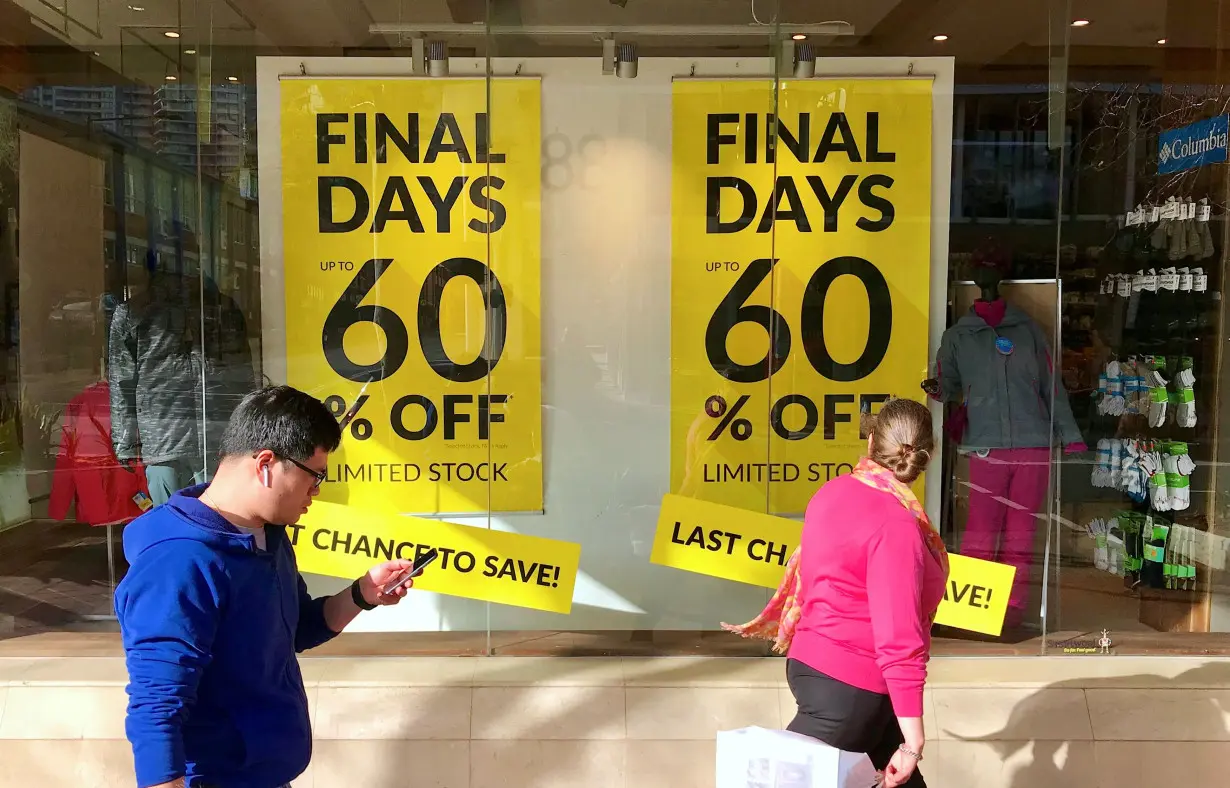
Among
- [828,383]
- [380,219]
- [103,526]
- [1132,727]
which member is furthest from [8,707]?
[1132,727]

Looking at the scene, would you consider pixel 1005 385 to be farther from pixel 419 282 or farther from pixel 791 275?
pixel 419 282

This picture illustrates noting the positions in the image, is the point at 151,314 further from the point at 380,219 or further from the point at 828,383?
the point at 828,383

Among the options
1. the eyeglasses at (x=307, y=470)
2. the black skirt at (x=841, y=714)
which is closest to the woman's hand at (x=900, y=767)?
the black skirt at (x=841, y=714)

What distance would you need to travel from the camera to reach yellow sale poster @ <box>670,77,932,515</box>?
14.4 feet

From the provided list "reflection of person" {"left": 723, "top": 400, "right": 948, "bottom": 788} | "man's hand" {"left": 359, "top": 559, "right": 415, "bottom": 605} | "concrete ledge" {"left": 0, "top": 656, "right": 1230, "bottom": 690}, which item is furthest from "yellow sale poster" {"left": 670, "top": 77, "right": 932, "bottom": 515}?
"man's hand" {"left": 359, "top": 559, "right": 415, "bottom": 605}

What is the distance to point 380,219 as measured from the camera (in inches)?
171

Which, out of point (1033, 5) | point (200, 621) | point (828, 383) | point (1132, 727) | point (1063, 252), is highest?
point (1033, 5)

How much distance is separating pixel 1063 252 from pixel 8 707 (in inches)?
197

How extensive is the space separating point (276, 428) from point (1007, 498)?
12.4 ft

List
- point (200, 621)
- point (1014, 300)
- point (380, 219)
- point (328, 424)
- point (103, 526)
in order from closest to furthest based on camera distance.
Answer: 1. point (200, 621)
2. point (328, 424)
3. point (380, 219)
4. point (1014, 300)
5. point (103, 526)

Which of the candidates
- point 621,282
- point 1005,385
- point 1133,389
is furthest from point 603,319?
point 1133,389

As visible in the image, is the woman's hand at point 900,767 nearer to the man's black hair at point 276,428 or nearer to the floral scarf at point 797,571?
the floral scarf at point 797,571

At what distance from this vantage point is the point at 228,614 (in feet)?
5.93

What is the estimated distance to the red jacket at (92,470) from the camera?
15.8 ft
